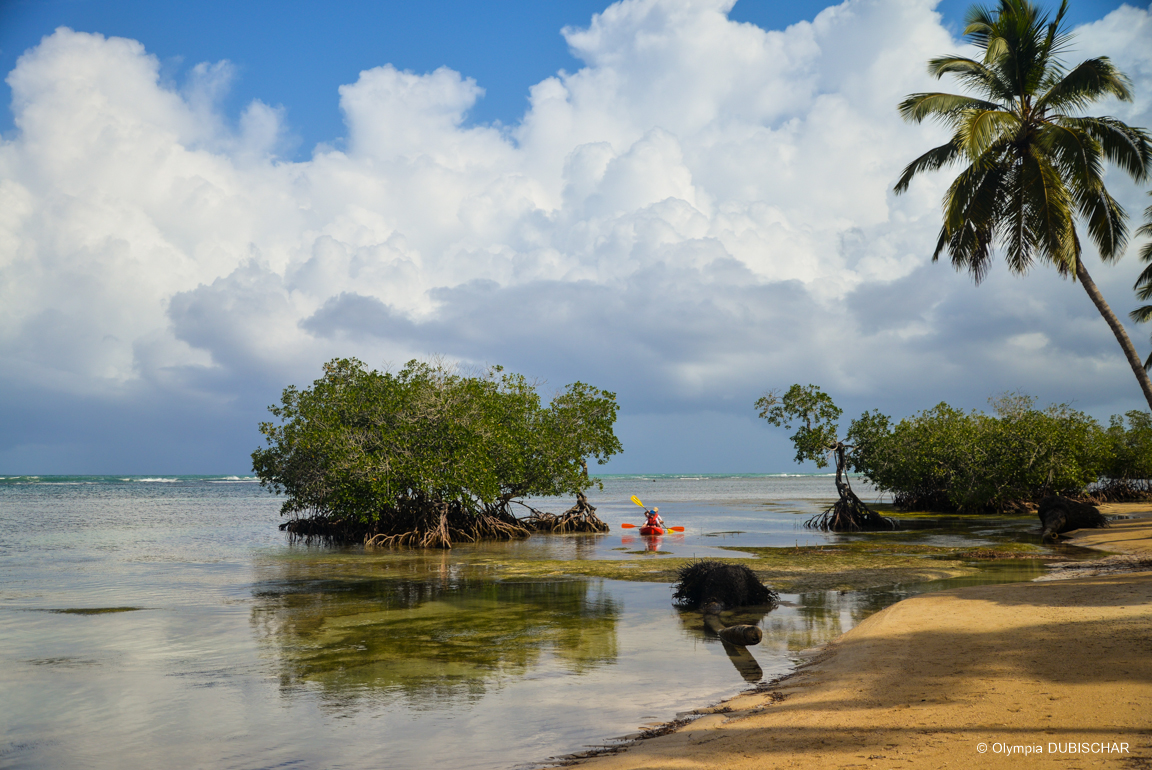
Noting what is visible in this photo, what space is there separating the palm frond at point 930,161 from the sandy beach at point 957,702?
1285 centimetres

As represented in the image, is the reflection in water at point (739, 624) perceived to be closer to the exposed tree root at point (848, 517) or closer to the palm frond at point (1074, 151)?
the palm frond at point (1074, 151)

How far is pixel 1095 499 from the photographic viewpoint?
34344 millimetres

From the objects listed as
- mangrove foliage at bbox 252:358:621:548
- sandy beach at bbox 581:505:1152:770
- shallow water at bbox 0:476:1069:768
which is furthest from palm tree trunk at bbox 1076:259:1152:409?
mangrove foliage at bbox 252:358:621:548

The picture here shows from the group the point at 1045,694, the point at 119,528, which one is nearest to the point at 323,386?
the point at 119,528

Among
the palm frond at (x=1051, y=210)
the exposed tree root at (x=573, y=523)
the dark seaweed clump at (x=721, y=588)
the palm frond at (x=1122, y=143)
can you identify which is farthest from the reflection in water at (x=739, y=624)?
the exposed tree root at (x=573, y=523)

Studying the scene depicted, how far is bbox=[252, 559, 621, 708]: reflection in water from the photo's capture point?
7.89 m

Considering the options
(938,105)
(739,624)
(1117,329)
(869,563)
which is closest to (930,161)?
(938,105)

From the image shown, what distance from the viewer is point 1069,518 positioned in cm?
2206

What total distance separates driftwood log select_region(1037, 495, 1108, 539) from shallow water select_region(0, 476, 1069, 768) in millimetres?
8665

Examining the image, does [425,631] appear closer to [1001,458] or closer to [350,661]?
[350,661]

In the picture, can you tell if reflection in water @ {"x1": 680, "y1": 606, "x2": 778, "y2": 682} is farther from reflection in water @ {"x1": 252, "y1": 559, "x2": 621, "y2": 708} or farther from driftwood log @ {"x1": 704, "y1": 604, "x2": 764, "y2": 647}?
reflection in water @ {"x1": 252, "y1": 559, "x2": 621, "y2": 708}

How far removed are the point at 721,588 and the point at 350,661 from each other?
6082 mm

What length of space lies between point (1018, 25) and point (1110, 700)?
17.0 m

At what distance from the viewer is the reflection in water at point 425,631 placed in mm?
7887
